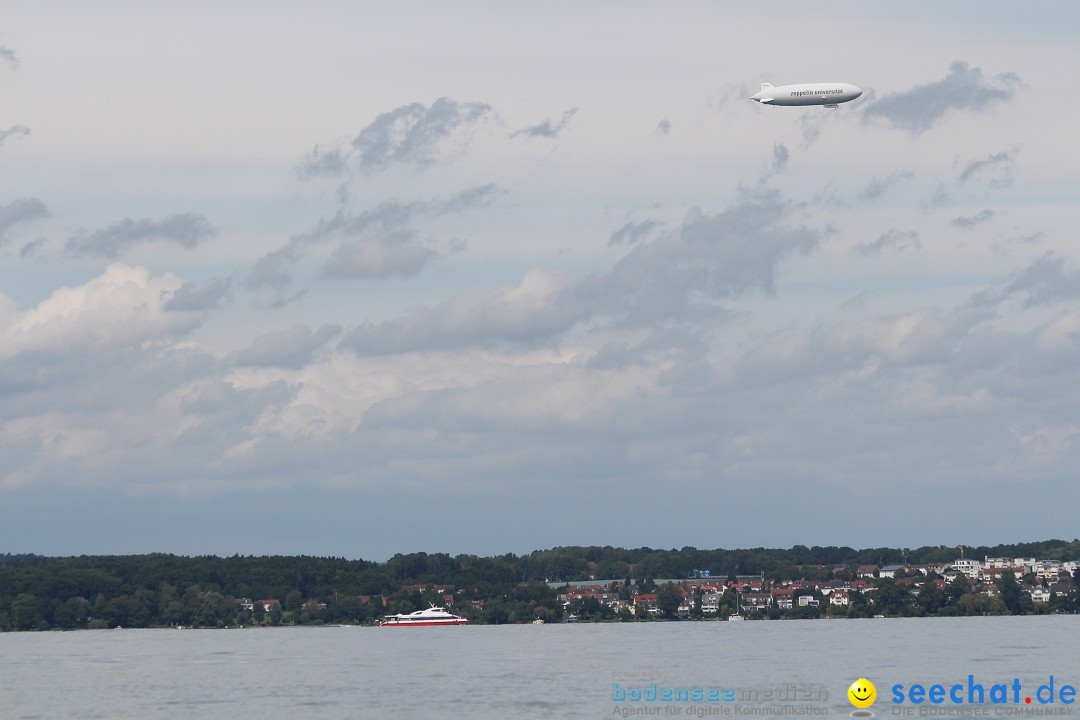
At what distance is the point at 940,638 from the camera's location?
16425cm

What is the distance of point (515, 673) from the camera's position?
121000 millimetres

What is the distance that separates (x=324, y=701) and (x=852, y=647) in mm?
64893

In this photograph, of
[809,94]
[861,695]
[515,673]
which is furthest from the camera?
[809,94]

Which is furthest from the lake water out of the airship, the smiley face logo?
the airship

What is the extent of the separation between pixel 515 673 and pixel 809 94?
67.9m

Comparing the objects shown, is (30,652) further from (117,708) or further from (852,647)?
(852,647)

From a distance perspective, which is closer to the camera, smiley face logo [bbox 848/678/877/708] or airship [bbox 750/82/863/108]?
smiley face logo [bbox 848/678/877/708]

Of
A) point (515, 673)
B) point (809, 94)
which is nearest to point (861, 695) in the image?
point (515, 673)

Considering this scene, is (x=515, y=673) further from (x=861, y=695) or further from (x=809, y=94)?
(x=809, y=94)

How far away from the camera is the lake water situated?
311 feet

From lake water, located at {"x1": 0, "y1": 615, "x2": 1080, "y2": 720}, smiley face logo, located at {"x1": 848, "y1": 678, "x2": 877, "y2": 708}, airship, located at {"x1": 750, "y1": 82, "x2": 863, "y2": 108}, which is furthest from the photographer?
airship, located at {"x1": 750, "y1": 82, "x2": 863, "y2": 108}

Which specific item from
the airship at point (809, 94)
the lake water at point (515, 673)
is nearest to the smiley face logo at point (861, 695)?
the lake water at point (515, 673)

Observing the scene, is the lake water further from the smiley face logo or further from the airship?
the airship

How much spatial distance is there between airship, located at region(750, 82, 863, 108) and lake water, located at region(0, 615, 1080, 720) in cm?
5477
